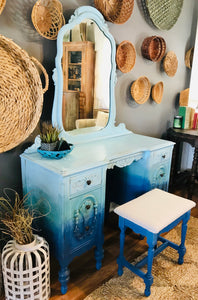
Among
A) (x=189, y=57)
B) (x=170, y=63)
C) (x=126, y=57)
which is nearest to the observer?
(x=126, y=57)

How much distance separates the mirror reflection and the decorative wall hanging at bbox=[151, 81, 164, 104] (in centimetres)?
73

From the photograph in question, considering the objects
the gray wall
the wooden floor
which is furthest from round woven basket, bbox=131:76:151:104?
the wooden floor

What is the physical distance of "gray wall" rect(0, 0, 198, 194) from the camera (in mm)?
1567

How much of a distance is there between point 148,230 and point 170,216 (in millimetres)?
183

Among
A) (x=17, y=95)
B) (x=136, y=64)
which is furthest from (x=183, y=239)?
(x=136, y=64)

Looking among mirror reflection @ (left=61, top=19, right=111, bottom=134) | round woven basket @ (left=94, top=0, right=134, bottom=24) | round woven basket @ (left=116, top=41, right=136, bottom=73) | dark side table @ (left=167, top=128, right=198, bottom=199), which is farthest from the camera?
dark side table @ (left=167, top=128, right=198, bottom=199)

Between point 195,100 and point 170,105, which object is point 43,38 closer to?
point 170,105

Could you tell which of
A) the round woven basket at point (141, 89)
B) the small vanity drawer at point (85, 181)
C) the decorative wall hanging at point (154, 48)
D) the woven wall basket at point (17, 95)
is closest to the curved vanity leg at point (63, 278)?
the small vanity drawer at point (85, 181)

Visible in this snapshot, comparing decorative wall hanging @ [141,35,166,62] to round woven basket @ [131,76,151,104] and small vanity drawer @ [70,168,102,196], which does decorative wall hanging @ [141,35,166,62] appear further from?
small vanity drawer @ [70,168,102,196]

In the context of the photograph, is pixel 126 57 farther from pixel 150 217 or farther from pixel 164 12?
pixel 150 217

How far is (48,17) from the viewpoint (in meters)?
1.62

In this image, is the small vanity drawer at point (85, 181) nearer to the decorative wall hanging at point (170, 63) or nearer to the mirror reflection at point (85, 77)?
the mirror reflection at point (85, 77)

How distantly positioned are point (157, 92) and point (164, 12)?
0.77 m

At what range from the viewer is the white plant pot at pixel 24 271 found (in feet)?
4.50
